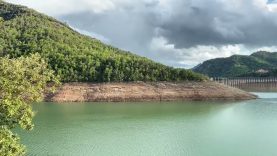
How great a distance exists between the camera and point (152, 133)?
57281 mm

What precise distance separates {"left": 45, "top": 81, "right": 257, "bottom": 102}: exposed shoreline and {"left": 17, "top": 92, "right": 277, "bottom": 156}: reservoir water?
23.4m

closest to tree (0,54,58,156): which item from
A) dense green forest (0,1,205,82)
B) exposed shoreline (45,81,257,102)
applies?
dense green forest (0,1,205,82)

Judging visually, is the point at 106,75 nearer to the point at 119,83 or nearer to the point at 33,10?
the point at 119,83

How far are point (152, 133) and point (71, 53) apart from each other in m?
81.1

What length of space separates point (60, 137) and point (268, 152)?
22.4 metres

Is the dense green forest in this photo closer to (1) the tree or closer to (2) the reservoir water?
(2) the reservoir water

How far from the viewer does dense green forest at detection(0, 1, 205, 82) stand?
12069 cm

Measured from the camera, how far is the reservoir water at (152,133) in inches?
1767

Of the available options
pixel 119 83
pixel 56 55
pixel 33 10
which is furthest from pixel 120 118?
pixel 33 10

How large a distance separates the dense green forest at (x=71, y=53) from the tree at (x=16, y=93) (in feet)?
262

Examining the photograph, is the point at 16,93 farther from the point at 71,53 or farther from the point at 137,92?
the point at 71,53

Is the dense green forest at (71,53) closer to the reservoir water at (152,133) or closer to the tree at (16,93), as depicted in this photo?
the reservoir water at (152,133)

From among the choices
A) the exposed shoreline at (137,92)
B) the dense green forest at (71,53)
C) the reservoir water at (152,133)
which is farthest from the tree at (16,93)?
the exposed shoreline at (137,92)

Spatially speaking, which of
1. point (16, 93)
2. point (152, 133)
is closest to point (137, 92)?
point (152, 133)
